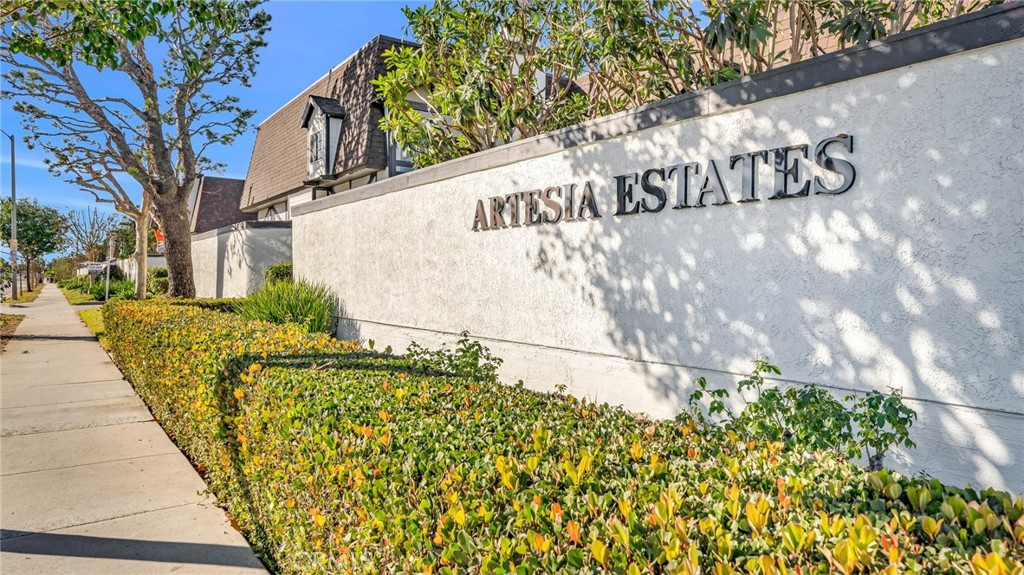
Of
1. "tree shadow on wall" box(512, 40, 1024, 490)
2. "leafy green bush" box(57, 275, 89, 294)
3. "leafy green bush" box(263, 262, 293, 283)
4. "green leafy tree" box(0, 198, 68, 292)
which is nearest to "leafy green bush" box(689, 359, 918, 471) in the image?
"tree shadow on wall" box(512, 40, 1024, 490)

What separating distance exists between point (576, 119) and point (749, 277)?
5000 millimetres

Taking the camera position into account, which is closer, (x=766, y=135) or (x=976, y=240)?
(x=976, y=240)

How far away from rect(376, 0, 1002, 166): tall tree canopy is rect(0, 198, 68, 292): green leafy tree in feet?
161

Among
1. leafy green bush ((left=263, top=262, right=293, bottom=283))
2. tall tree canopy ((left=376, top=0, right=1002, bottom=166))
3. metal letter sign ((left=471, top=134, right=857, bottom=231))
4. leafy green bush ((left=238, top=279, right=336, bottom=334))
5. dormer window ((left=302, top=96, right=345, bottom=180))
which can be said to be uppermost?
dormer window ((left=302, top=96, right=345, bottom=180))

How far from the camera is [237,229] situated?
1703 centimetres

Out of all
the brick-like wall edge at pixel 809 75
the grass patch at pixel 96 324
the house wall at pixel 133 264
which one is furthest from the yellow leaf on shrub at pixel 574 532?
the house wall at pixel 133 264

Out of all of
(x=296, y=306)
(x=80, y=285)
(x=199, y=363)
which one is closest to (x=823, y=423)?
(x=199, y=363)

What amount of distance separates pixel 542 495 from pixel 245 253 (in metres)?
16.3

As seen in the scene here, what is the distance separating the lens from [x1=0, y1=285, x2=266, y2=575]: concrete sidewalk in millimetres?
3658

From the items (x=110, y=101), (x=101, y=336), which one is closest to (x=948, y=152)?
(x=101, y=336)

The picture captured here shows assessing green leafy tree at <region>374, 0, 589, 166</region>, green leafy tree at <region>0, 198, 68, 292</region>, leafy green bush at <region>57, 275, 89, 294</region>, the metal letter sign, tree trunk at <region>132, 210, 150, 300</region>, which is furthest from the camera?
green leafy tree at <region>0, 198, 68, 292</region>

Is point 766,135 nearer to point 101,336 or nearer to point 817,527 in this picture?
point 817,527

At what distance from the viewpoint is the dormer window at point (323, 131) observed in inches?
679

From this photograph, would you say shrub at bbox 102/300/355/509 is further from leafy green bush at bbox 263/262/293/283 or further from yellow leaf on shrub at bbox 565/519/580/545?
leafy green bush at bbox 263/262/293/283
